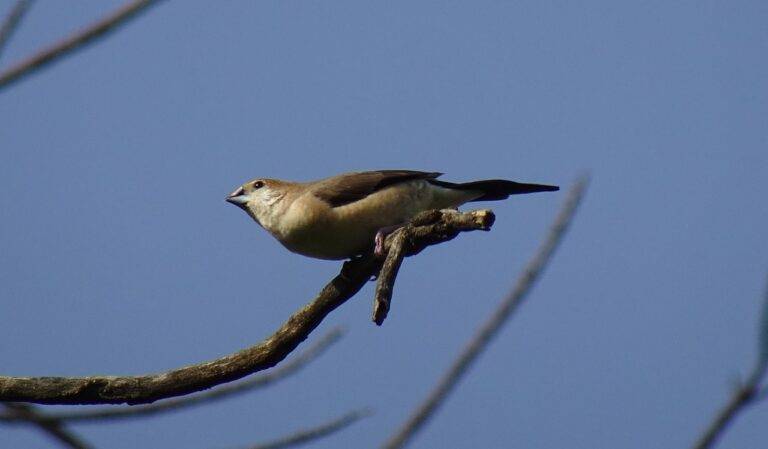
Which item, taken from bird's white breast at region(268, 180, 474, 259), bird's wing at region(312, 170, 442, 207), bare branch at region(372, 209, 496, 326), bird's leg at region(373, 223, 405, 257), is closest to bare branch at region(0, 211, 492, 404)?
bare branch at region(372, 209, 496, 326)

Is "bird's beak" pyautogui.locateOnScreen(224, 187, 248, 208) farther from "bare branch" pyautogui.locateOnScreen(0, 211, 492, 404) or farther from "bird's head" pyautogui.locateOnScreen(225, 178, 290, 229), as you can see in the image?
"bare branch" pyautogui.locateOnScreen(0, 211, 492, 404)

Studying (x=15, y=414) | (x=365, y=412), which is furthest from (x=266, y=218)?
(x=15, y=414)

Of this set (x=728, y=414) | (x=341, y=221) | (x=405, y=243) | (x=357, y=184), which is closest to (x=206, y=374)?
(x=405, y=243)

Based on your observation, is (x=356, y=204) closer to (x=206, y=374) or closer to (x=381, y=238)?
(x=381, y=238)

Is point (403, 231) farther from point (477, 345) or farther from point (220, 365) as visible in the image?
point (477, 345)

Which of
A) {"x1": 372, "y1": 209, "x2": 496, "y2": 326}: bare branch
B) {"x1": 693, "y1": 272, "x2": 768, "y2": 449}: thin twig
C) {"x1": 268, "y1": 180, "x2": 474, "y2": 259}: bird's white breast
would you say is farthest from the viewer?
{"x1": 268, "y1": 180, "x2": 474, "y2": 259}: bird's white breast
